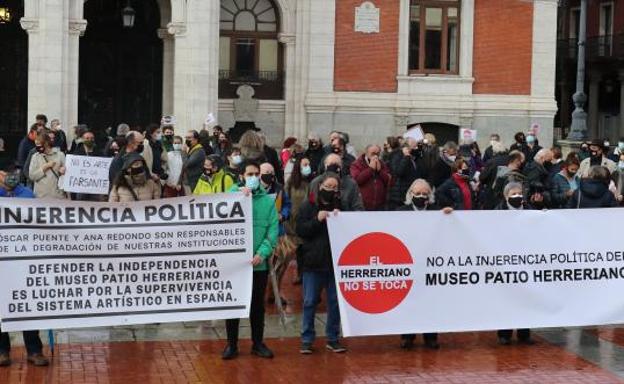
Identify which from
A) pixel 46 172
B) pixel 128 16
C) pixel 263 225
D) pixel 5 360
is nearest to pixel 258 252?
pixel 263 225

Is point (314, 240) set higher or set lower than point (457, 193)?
lower

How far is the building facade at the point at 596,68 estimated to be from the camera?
1981 inches

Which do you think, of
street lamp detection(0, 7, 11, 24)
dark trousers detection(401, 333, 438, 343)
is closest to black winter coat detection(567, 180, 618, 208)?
dark trousers detection(401, 333, 438, 343)

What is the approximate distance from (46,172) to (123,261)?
17.3 feet

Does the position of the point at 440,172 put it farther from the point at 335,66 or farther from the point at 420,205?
the point at 335,66

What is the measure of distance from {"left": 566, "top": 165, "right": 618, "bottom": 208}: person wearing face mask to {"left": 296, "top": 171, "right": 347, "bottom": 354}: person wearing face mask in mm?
3503

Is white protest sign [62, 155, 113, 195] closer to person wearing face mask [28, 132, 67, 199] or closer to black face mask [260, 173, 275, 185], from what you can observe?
person wearing face mask [28, 132, 67, 199]

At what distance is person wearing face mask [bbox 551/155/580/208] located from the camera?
1465 cm

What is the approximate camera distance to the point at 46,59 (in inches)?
1037

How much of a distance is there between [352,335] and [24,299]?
10.0 ft

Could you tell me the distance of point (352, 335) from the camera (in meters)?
11.4

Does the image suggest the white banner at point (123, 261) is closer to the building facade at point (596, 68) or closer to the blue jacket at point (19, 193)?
the blue jacket at point (19, 193)

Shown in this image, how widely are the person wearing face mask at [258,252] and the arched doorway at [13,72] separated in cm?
2022

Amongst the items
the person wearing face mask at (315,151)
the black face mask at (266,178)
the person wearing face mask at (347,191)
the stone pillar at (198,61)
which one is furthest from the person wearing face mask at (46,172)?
the stone pillar at (198,61)
